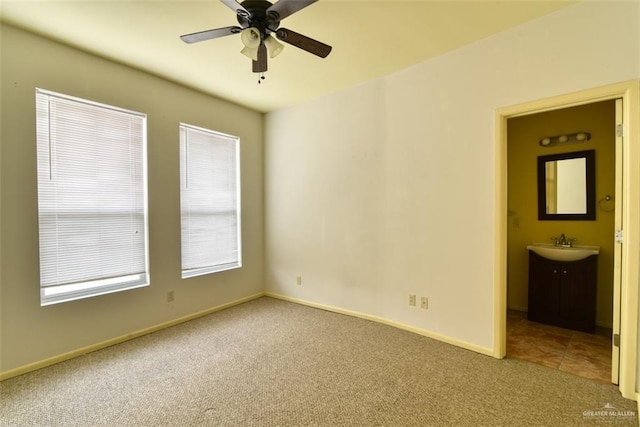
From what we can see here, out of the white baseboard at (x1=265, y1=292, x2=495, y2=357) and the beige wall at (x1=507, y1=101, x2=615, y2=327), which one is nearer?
the white baseboard at (x1=265, y1=292, x2=495, y2=357)

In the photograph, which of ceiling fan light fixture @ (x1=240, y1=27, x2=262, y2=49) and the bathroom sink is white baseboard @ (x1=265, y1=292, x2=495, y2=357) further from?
ceiling fan light fixture @ (x1=240, y1=27, x2=262, y2=49)

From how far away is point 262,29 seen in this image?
1805mm

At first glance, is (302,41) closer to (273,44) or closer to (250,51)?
(273,44)

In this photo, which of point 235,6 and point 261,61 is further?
point 261,61

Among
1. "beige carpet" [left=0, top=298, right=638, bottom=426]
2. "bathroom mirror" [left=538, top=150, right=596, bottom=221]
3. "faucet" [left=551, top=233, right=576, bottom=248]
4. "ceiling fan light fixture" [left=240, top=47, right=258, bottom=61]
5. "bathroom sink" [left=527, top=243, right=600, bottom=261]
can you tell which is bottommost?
"beige carpet" [left=0, top=298, right=638, bottom=426]

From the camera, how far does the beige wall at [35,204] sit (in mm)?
2236

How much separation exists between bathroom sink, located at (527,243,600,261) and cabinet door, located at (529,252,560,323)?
63 millimetres

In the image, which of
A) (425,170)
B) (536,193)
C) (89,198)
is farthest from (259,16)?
(536,193)

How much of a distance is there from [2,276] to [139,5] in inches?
91.2

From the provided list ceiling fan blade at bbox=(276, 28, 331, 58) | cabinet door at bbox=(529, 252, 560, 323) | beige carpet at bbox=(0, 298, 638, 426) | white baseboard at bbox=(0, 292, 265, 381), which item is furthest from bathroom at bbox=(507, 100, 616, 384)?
white baseboard at bbox=(0, 292, 265, 381)

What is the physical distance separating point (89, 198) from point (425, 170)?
10.8 feet

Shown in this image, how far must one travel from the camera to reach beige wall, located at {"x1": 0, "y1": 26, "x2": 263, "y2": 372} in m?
2.24

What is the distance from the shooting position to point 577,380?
210 centimetres

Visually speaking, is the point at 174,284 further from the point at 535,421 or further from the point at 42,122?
the point at 535,421
